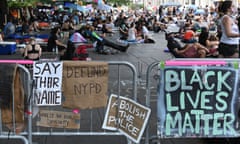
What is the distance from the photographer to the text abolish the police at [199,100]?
5348mm

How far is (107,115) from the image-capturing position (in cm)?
554

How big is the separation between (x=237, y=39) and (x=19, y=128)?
3.83m

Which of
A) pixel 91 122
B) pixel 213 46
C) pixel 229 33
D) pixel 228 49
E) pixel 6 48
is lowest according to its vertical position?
pixel 6 48

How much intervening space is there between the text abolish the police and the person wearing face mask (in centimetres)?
181

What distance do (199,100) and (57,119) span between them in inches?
69.2

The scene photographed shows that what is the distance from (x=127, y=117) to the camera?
546cm

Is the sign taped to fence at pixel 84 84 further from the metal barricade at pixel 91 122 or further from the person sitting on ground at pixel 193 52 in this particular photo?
the person sitting on ground at pixel 193 52

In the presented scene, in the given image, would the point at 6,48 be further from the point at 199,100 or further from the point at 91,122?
the point at 199,100

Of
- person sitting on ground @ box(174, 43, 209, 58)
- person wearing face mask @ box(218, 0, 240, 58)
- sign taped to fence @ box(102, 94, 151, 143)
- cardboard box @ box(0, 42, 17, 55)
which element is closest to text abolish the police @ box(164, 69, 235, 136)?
sign taped to fence @ box(102, 94, 151, 143)

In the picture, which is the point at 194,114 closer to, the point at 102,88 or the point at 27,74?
the point at 102,88

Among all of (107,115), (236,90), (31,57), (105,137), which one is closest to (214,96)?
(236,90)

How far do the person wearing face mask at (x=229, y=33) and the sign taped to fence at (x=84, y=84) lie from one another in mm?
2491

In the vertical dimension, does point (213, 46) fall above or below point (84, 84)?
below

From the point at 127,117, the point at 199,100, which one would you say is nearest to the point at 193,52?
the point at 199,100
